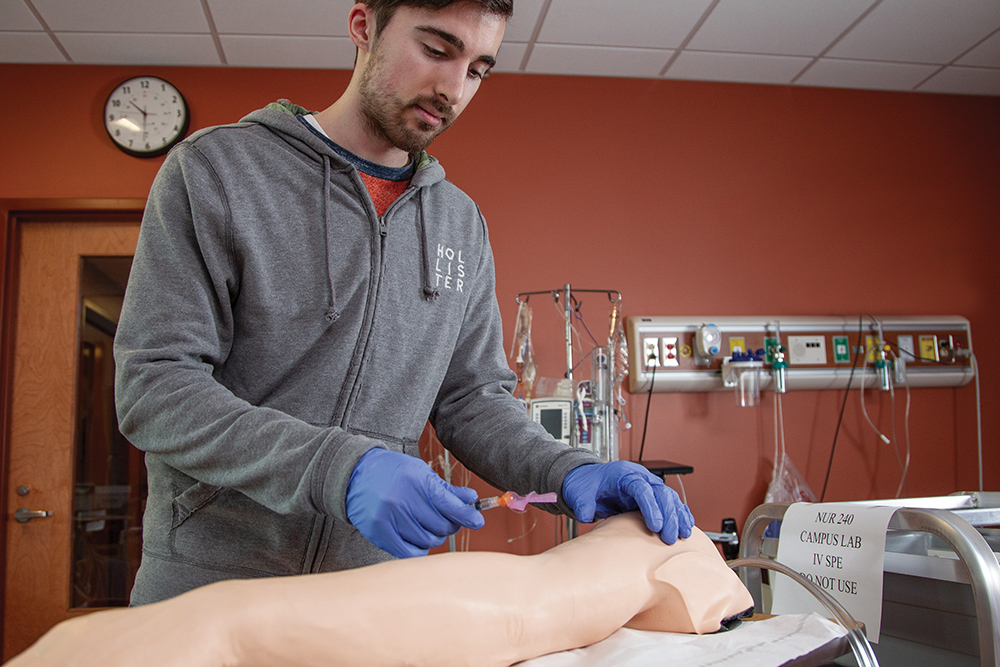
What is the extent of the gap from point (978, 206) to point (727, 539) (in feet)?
6.82

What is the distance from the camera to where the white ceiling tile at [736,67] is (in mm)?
2775

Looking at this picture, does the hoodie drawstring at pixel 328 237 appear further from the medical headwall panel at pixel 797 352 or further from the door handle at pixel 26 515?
the door handle at pixel 26 515

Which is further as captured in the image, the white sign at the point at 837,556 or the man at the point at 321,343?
the white sign at the point at 837,556

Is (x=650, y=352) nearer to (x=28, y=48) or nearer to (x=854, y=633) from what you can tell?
(x=854, y=633)

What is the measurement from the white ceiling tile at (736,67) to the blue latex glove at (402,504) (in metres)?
2.51

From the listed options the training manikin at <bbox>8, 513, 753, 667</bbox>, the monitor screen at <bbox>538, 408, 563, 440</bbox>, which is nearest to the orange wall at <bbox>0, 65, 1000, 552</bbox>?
the monitor screen at <bbox>538, 408, 563, 440</bbox>

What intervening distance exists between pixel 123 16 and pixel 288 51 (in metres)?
0.57

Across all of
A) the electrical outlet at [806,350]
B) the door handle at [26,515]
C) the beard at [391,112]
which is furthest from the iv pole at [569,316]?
the door handle at [26,515]

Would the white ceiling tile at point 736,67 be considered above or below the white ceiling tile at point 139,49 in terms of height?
above

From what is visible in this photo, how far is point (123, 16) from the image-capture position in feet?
7.93

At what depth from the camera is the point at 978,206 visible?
10.1ft

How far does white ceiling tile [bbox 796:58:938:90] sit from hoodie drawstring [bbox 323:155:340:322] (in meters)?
2.56

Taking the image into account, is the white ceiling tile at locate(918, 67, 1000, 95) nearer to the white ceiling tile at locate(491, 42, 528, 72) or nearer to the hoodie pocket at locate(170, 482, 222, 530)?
the white ceiling tile at locate(491, 42, 528, 72)

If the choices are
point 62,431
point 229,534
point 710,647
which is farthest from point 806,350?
point 62,431
